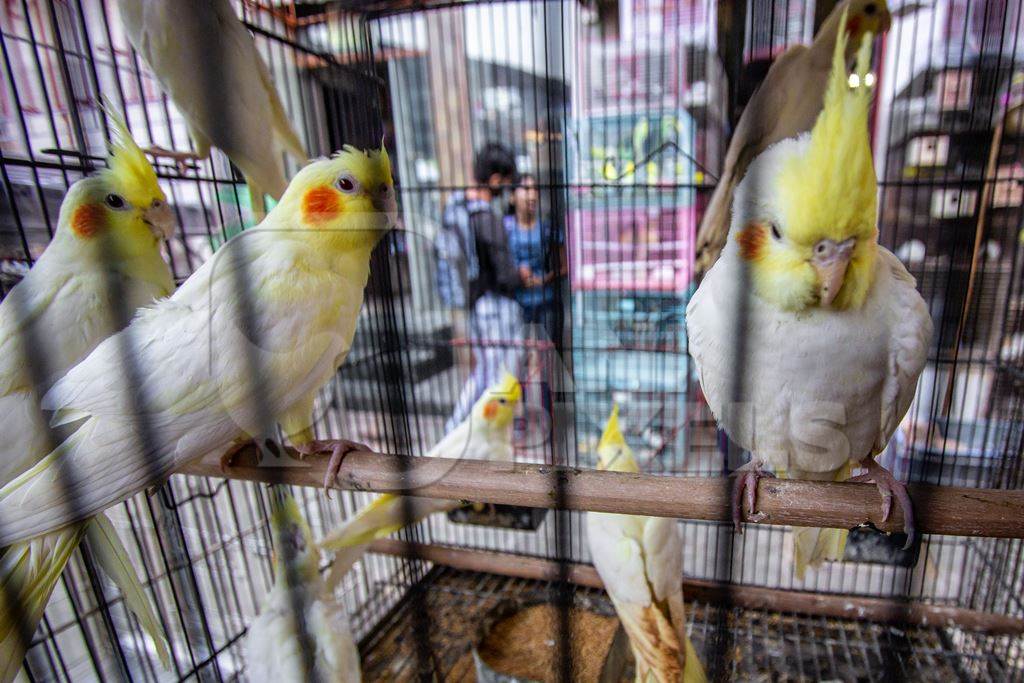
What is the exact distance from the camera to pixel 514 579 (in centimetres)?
155

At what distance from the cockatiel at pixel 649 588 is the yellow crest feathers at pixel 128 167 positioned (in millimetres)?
875

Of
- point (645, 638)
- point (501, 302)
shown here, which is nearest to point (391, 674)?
point (645, 638)

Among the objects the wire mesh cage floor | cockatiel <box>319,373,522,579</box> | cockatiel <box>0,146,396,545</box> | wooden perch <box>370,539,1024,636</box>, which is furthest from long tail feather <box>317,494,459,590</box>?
cockatiel <box>0,146,396,545</box>

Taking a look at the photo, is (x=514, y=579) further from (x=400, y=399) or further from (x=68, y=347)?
(x=68, y=347)

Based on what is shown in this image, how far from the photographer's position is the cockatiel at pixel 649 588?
3.30ft

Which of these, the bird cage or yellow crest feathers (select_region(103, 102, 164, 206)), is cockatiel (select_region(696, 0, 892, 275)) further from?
yellow crest feathers (select_region(103, 102, 164, 206))

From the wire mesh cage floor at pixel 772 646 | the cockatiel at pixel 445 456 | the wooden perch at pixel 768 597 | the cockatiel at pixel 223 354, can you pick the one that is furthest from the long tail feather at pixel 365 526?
the cockatiel at pixel 223 354

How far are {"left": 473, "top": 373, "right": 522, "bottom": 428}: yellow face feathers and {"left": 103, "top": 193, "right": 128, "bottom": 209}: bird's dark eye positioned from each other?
859 millimetres

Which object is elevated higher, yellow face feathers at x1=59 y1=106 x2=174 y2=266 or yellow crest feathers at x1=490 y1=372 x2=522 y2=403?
yellow face feathers at x1=59 y1=106 x2=174 y2=266

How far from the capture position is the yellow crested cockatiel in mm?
482

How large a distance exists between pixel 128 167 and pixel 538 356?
30.8 inches

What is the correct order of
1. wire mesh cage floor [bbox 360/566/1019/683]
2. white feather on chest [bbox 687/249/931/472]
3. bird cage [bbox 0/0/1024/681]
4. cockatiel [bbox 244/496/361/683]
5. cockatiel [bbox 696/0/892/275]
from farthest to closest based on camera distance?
1. wire mesh cage floor [bbox 360/566/1019/683]
2. cockatiel [bbox 696/0/892/275]
3. cockatiel [bbox 244/496/361/683]
4. bird cage [bbox 0/0/1024/681]
5. white feather on chest [bbox 687/249/931/472]

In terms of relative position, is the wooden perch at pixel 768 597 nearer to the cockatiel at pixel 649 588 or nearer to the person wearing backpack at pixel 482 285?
the cockatiel at pixel 649 588

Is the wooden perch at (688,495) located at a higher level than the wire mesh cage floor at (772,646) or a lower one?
higher
